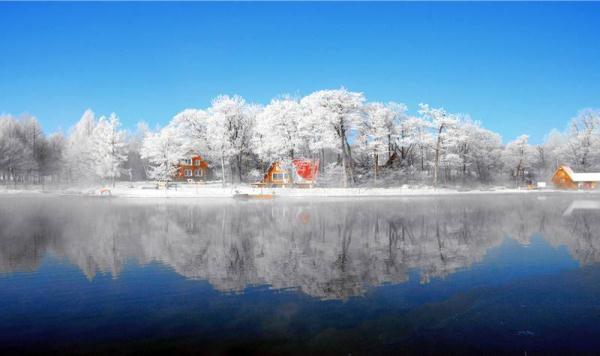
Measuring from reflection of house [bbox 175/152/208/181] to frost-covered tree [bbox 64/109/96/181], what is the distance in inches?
714

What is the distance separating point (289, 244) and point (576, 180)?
87.1 m

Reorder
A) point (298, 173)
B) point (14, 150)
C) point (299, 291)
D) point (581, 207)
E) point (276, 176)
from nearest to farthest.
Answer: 1. point (299, 291)
2. point (581, 207)
3. point (298, 173)
4. point (276, 176)
5. point (14, 150)

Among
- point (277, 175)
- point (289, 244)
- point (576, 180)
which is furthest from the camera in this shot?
point (576, 180)

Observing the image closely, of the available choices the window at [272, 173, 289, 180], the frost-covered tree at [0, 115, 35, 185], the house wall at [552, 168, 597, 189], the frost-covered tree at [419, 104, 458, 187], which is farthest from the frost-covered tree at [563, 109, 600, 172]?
the frost-covered tree at [0, 115, 35, 185]

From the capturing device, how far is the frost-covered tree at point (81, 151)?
3369 inches

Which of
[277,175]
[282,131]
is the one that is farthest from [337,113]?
[277,175]

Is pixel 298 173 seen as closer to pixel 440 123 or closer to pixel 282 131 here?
pixel 282 131

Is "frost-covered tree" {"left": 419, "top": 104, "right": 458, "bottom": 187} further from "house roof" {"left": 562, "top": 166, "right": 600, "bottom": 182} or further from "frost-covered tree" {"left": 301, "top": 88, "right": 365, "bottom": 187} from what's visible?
"house roof" {"left": 562, "top": 166, "right": 600, "bottom": 182}

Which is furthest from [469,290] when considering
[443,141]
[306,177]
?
[443,141]

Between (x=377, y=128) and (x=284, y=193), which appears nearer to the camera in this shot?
(x=284, y=193)

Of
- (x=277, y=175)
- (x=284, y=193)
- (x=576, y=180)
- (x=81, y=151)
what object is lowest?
(x=284, y=193)

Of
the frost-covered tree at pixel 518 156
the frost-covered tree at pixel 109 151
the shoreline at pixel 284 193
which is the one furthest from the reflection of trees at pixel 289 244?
the frost-covered tree at pixel 518 156

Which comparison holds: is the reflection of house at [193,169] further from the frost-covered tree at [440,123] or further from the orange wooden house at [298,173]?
the frost-covered tree at [440,123]

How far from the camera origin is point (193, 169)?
→ 9506 cm
